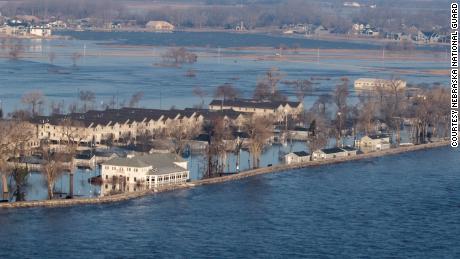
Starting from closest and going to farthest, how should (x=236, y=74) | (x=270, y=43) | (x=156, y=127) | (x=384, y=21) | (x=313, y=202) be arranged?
(x=313, y=202) < (x=156, y=127) < (x=236, y=74) < (x=270, y=43) < (x=384, y=21)

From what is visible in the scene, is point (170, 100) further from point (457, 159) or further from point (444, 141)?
point (457, 159)

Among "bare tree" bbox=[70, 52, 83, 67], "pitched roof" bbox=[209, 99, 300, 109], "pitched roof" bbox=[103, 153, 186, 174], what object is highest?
"bare tree" bbox=[70, 52, 83, 67]

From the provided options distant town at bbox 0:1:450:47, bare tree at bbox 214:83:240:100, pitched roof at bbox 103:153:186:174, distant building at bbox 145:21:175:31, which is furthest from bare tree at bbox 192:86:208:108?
distant building at bbox 145:21:175:31

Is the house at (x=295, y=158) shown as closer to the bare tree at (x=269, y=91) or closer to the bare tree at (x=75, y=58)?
the bare tree at (x=269, y=91)

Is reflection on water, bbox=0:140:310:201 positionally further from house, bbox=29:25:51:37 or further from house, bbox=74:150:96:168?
house, bbox=29:25:51:37

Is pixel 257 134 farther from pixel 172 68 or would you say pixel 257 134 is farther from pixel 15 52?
pixel 15 52

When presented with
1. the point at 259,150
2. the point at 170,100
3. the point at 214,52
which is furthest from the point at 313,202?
the point at 214,52
